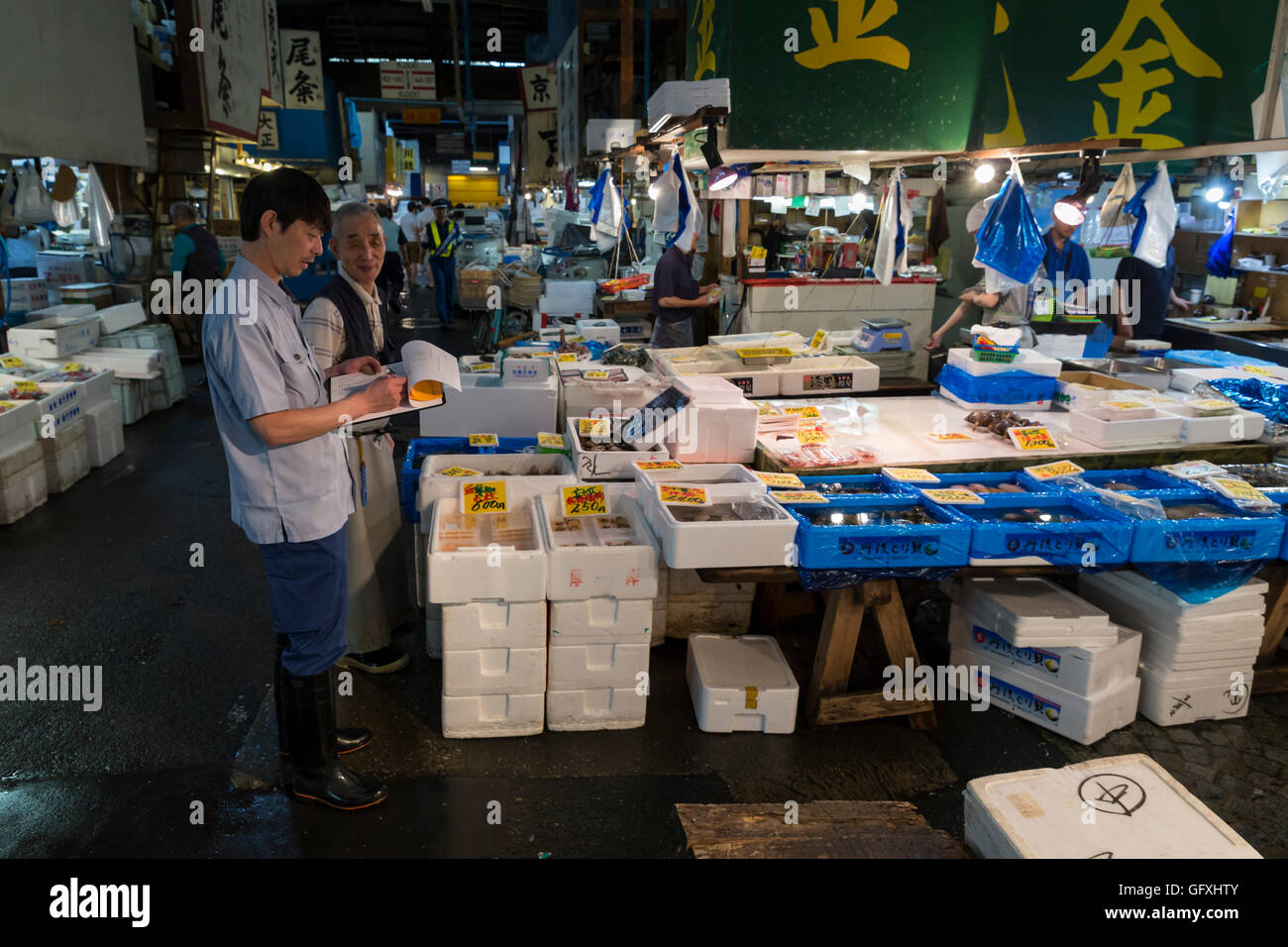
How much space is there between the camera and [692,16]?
6.36 m

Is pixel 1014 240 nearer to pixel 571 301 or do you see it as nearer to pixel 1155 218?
pixel 1155 218

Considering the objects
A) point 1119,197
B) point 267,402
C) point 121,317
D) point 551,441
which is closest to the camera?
point 267,402

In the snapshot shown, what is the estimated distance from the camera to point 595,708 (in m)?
3.74

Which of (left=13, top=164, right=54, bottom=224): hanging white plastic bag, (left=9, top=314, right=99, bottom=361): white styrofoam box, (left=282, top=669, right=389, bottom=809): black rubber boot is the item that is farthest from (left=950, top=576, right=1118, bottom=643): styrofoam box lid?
(left=13, top=164, right=54, bottom=224): hanging white plastic bag

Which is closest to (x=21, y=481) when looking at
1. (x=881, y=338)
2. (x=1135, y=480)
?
(x=881, y=338)

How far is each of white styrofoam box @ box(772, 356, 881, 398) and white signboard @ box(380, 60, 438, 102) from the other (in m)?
14.9

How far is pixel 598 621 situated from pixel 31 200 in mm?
6997

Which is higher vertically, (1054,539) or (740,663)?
(1054,539)

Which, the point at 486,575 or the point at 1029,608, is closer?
the point at 486,575

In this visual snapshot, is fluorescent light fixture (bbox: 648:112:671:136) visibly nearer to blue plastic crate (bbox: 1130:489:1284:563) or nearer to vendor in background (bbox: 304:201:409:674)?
vendor in background (bbox: 304:201:409:674)

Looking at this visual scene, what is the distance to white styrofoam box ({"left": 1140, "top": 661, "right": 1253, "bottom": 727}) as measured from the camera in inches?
151

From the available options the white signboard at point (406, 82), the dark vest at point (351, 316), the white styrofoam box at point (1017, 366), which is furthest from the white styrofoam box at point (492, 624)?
the white signboard at point (406, 82)
